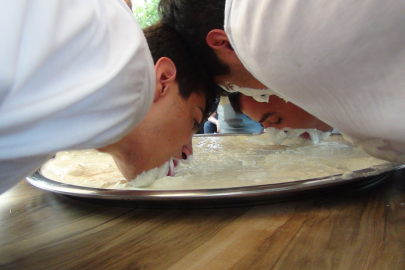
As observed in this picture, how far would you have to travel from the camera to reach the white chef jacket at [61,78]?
181mm

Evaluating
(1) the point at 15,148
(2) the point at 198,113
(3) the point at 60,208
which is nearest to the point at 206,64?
(2) the point at 198,113

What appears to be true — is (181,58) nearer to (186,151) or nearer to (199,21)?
(199,21)

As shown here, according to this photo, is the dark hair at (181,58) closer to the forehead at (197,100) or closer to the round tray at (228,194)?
the forehead at (197,100)

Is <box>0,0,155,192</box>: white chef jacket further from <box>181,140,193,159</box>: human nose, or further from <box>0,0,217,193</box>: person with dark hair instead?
<box>181,140,193,159</box>: human nose

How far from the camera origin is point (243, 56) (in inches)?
16.2

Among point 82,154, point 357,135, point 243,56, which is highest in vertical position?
point 243,56

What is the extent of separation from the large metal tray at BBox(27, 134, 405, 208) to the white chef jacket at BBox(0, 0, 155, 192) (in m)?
0.20

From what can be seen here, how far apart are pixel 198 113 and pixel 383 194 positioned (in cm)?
42

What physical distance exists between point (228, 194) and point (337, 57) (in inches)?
8.9

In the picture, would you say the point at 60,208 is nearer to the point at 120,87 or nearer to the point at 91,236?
the point at 91,236

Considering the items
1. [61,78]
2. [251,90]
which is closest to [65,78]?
[61,78]

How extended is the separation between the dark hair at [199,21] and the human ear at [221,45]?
0.4 inches

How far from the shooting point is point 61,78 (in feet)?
0.67

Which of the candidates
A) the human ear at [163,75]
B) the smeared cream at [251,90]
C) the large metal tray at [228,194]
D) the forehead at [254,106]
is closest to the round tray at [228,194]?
the large metal tray at [228,194]
